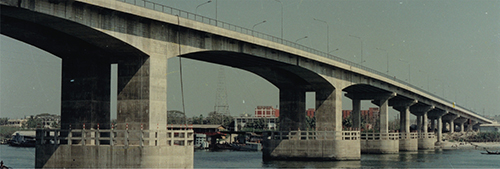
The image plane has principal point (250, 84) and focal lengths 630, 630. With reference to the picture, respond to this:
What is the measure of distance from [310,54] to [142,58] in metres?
30.5

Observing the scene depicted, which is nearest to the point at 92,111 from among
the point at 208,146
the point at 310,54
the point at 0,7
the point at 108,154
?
the point at 108,154

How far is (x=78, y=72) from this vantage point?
49781mm

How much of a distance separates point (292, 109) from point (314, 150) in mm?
7688

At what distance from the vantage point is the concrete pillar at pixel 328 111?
8031 cm

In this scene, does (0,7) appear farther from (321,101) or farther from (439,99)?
(439,99)

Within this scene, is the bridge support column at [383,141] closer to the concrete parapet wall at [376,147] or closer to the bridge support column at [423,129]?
the concrete parapet wall at [376,147]

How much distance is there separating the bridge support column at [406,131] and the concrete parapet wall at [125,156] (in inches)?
2834

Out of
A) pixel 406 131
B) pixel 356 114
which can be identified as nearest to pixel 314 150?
pixel 356 114

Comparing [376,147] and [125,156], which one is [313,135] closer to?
[376,147]

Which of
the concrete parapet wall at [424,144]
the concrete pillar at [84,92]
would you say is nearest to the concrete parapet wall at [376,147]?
the concrete parapet wall at [424,144]

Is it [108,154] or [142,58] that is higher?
[142,58]

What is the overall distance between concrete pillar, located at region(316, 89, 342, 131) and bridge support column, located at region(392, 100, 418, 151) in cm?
3356

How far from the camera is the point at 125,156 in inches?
1719

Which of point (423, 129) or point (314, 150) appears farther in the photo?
point (423, 129)
